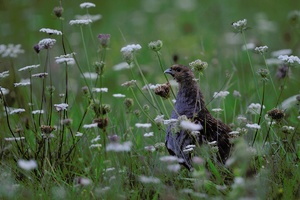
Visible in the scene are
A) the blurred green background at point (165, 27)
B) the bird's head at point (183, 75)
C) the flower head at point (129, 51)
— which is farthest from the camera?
the blurred green background at point (165, 27)

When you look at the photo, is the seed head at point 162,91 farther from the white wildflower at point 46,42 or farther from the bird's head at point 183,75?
the white wildflower at point 46,42

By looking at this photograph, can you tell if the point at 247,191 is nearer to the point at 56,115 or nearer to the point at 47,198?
the point at 47,198

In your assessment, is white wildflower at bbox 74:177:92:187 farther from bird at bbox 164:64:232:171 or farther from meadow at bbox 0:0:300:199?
bird at bbox 164:64:232:171

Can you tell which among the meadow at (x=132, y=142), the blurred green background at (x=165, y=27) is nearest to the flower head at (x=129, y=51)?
the meadow at (x=132, y=142)

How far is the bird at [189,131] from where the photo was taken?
13.4 ft

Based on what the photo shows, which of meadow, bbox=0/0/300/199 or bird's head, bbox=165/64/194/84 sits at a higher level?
bird's head, bbox=165/64/194/84

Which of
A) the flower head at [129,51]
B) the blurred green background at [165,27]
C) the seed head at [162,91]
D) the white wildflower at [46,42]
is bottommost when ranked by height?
the blurred green background at [165,27]

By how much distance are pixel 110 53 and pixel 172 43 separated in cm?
88

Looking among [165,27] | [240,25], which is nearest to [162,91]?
[240,25]

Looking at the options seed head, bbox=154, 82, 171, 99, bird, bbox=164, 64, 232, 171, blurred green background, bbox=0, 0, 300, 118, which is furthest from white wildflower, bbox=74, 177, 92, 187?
blurred green background, bbox=0, 0, 300, 118

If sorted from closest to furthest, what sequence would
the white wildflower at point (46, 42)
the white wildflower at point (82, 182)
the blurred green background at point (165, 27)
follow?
the white wildflower at point (82, 182) < the white wildflower at point (46, 42) < the blurred green background at point (165, 27)

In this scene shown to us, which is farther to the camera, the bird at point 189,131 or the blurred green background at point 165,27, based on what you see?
the blurred green background at point 165,27

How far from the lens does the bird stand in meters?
4.09

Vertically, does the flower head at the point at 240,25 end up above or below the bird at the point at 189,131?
above
